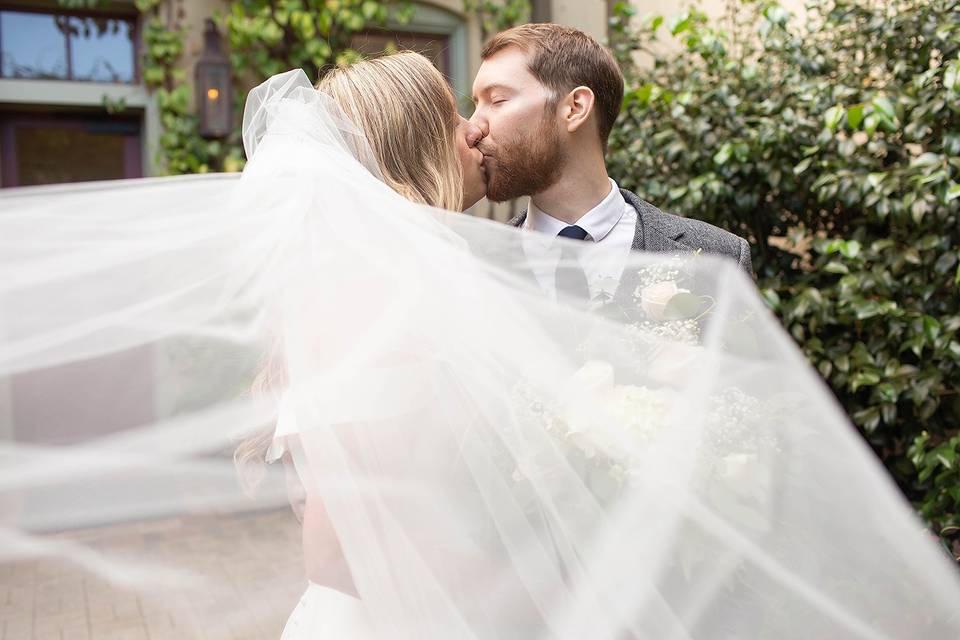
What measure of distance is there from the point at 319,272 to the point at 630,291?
531mm

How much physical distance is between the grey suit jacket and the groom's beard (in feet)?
0.96

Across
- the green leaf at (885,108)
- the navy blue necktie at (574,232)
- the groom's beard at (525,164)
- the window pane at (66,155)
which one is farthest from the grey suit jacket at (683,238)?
the window pane at (66,155)

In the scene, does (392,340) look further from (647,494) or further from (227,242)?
(647,494)

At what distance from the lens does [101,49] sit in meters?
5.39

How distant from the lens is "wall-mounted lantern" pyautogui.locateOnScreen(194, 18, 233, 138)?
17.4 ft

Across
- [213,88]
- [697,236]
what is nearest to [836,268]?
[697,236]

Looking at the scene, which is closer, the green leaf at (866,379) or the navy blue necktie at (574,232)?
the navy blue necktie at (574,232)

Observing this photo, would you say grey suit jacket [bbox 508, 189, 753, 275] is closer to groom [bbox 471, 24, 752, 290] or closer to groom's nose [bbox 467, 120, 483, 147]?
groom [bbox 471, 24, 752, 290]

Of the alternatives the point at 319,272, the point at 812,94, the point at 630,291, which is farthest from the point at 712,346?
the point at 812,94

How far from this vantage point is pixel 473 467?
3.80 ft

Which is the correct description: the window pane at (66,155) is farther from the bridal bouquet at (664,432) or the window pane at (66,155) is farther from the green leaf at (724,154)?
the bridal bouquet at (664,432)

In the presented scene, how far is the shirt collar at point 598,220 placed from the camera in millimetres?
→ 2293

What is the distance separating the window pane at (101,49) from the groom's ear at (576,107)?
4.22 metres

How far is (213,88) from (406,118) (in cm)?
430
